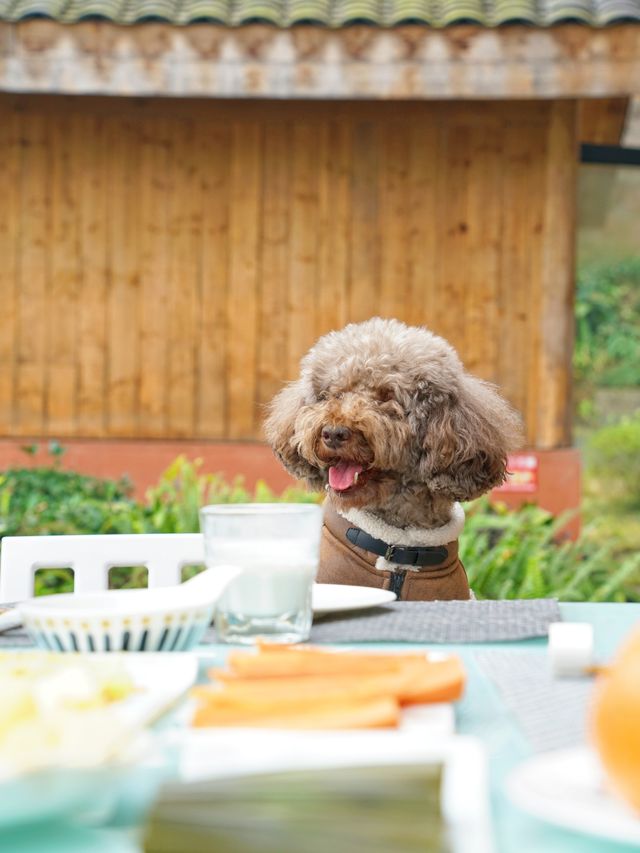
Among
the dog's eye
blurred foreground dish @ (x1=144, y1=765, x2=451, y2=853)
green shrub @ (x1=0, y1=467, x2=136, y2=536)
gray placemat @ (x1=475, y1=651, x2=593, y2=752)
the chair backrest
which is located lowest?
green shrub @ (x1=0, y1=467, x2=136, y2=536)

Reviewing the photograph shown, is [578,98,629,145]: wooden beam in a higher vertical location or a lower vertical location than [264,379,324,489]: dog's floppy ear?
higher

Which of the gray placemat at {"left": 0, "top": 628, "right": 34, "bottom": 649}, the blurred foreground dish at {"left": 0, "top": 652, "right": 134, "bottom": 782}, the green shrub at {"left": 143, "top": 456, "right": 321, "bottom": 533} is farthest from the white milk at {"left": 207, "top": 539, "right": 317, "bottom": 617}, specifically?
the green shrub at {"left": 143, "top": 456, "right": 321, "bottom": 533}

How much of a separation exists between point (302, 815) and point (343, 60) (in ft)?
20.4

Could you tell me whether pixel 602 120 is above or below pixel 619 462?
above

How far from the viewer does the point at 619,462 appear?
53.7 ft

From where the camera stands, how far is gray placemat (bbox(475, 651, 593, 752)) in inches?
42.3

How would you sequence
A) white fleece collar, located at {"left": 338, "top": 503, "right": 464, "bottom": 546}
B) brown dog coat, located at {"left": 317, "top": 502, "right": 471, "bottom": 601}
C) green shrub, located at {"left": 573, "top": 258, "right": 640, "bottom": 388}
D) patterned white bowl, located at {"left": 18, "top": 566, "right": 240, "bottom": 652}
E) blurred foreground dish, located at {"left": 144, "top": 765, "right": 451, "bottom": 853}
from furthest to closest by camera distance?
green shrub, located at {"left": 573, "top": 258, "right": 640, "bottom": 388} → white fleece collar, located at {"left": 338, "top": 503, "right": 464, "bottom": 546} → brown dog coat, located at {"left": 317, "top": 502, "right": 471, "bottom": 601} → patterned white bowl, located at {"left": 18, "top": 566, "right": 240, "bottom": 652} → blurred foreground dish, located at {"left": 144, "top": 765, "right": 451, "bottom": 853}

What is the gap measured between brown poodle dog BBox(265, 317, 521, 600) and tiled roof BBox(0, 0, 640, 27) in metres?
3.50

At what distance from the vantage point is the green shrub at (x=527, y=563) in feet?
16.9

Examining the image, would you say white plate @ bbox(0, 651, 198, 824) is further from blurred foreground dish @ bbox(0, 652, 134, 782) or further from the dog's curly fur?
the dog's curly fur

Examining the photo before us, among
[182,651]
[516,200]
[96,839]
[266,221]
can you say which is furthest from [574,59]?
[96,839]

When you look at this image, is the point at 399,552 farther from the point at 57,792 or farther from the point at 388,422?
the point at 57,792

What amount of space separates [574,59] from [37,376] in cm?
388

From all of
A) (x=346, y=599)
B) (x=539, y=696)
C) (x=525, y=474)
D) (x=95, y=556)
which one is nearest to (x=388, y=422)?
(x=95, y=556)
